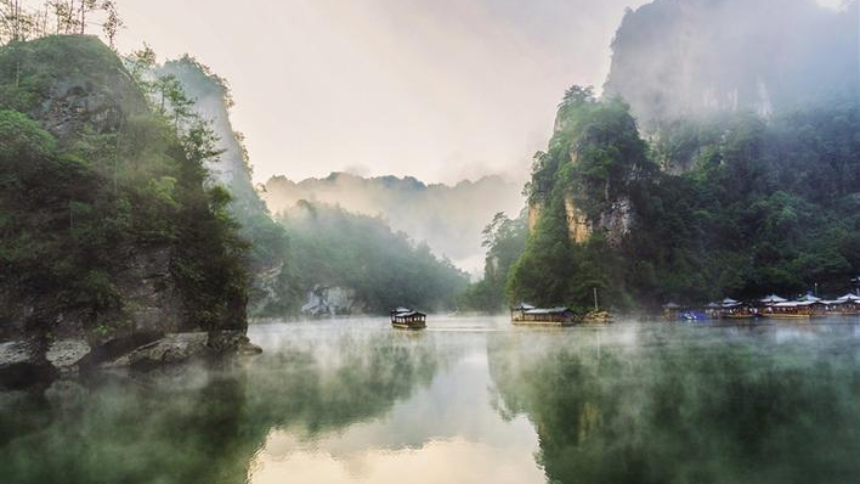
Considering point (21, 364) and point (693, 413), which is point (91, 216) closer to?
point (21, 364)

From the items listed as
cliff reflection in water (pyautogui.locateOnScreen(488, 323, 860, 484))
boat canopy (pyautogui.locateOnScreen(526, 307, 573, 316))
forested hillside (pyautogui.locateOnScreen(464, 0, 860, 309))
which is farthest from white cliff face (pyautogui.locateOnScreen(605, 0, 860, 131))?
cliff reflection in water (pyautogui.locateOnScreen(488, 323, 860, 484))

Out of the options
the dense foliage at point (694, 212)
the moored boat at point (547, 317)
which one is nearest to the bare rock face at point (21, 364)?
the moored boat at point (547, 317)

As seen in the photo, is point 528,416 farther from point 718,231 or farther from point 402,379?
point 718,231

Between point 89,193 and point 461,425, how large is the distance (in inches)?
772

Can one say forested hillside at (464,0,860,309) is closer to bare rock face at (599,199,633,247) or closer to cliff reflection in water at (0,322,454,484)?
bare rock face at (599,199,633,247)

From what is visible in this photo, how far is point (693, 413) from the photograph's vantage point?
11.8 metres

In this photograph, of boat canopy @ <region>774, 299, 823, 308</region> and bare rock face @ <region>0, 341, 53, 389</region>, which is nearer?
bare rock face @ <region>0, 341, 53, 389</region>

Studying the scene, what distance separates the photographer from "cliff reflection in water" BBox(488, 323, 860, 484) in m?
8.32

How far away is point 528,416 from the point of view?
12.5 meters

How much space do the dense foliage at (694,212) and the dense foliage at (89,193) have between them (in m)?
41.0

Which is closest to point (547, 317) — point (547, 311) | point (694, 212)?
point (547, 311)

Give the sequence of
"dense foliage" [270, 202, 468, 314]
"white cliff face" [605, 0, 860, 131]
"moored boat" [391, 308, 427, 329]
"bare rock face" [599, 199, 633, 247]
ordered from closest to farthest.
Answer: "moored boat" [391, 308, 427, 329]
"bare rock face" [599, 199, 633, 247]
"white cliff face" [605, 0, 860, 131]
"dense foliage" [270, 202, 468, 314]

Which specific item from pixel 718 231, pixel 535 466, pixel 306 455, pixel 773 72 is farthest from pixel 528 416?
pixel 773 72

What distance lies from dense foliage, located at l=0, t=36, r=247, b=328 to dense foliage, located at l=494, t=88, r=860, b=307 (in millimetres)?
40954
